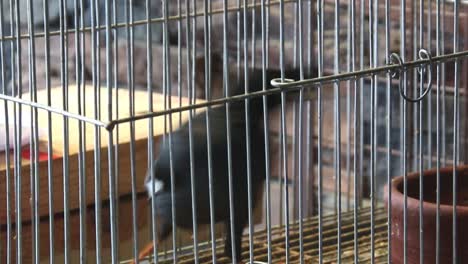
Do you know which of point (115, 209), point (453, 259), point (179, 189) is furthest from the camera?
point (179, 189)

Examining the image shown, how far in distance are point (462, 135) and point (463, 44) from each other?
0.22 meters

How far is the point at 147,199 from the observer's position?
201 cm

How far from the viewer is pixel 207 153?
5.79ft

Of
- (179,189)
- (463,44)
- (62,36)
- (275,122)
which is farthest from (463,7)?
(62,36)

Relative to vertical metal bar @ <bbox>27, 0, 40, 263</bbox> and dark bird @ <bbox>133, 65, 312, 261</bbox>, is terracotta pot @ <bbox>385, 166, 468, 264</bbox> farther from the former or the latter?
vertical metal bar @ <bbox>27, 0, 40, 263</bbox>

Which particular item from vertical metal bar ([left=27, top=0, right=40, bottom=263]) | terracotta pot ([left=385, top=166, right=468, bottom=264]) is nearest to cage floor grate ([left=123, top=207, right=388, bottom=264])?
terracotta pot ([left=385, top=166, right=468, bottom=264])

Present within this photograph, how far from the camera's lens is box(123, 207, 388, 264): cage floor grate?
1.87 m

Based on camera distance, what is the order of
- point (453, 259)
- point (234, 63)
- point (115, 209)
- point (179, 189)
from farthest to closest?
point (234, 63) < point (179, 189) < point (453, 259) < point (115, 209)

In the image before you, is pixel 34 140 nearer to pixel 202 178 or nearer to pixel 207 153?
pixel 207 153

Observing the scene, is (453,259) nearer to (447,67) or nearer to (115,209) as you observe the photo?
(115,209)

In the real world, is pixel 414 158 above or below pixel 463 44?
below

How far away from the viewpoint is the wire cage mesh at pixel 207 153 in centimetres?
128

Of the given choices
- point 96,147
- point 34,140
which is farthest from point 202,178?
point 96,147

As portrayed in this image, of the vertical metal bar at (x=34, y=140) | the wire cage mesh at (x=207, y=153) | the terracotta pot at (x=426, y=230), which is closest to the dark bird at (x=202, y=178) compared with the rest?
the wire cage mesh at (x=207, y=153)
